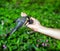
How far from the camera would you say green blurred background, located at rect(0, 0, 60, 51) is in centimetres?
420

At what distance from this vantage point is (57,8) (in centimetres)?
684

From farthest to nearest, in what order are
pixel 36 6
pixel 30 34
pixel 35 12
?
pixel 36 6 < pixel 35 12 < pixel 30 34

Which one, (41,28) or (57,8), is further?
(57,8)

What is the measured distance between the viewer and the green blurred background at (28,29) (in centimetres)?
420

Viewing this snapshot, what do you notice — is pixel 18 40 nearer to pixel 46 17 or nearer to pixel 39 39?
pixel 39 39

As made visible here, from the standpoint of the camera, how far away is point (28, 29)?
4660mm

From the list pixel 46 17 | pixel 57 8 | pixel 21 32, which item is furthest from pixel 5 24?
pixel 57 8

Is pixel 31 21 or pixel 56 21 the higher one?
pixel 31 21

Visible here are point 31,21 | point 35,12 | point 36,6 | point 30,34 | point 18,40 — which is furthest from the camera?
point 36,6

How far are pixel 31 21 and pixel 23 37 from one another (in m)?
1.33

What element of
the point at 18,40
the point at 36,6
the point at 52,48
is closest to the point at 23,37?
the point at 18,40

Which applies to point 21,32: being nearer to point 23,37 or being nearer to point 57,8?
point 23,37

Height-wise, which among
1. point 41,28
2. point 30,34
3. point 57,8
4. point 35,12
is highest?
point 41,28

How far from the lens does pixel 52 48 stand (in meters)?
4.32
